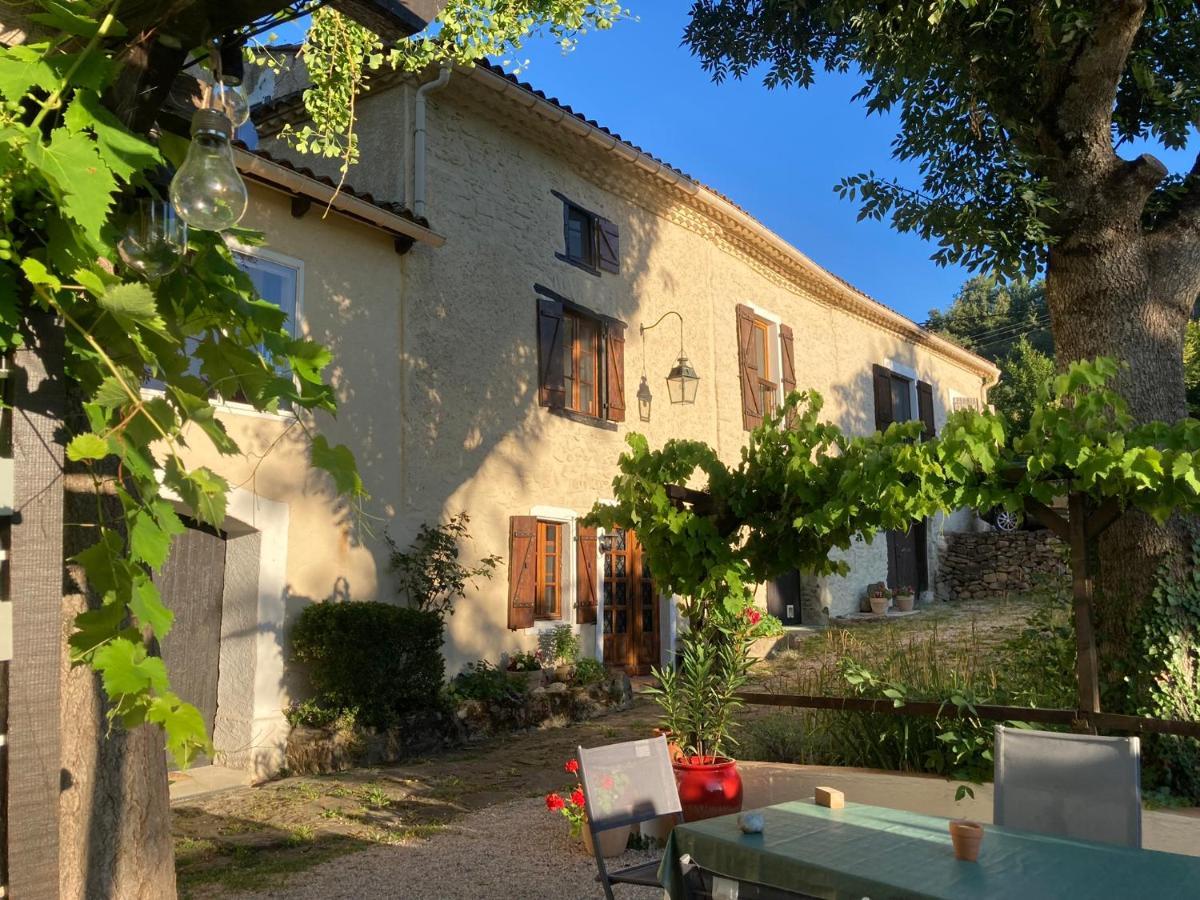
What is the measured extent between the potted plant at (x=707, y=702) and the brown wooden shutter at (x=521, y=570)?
3.65 metres

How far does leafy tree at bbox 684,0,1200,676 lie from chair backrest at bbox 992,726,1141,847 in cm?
254

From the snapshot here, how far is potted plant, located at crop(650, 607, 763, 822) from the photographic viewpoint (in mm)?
4820

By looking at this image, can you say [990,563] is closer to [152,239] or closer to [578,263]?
[578,263]

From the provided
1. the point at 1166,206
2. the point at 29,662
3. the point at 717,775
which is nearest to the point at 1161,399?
the point at 1166,206

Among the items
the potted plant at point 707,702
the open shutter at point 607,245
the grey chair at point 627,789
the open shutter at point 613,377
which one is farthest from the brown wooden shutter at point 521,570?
the grey chair at point 627,789

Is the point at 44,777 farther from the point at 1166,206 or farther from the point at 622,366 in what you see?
the point at 622,366

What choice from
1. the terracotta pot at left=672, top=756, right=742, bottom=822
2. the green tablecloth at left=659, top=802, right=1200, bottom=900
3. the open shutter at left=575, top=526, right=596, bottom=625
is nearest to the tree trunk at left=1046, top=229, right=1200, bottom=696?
the terracotta pot at left=672, top=756, right=742, bottom=822

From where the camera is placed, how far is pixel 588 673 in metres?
9.34

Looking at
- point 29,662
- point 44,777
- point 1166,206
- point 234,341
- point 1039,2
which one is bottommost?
point 44,777

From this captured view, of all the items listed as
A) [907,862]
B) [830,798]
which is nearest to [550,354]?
[830,798]

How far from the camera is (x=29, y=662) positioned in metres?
1.87

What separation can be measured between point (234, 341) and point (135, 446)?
43 cm

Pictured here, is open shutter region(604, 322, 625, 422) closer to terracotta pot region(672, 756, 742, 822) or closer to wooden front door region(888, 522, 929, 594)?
terracotta pot region(672, 756, 742, 822)

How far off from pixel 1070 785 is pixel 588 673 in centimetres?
647
